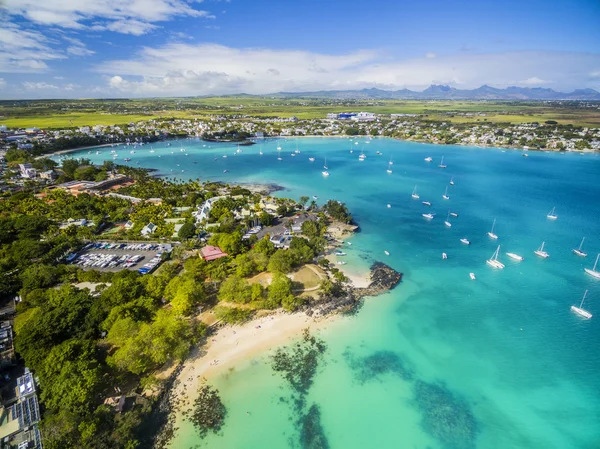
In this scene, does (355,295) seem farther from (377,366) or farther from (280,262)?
(280,262)

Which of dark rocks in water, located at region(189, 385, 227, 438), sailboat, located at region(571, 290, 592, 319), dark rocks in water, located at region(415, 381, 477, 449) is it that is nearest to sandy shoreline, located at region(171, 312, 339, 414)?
dark rocks in water, located at region(189, 385, 227, 438)

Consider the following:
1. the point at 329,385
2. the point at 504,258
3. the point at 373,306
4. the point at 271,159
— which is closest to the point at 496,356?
the point at 373,306

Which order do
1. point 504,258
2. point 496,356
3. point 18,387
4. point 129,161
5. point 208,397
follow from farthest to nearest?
1. point 129,161
2. point 504,258
3. point 496,356
4. point 208,397
5. point 18,387

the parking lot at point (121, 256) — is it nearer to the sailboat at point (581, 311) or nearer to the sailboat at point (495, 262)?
the sailboat at point (495, 262)

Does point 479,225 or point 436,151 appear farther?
point 436,151

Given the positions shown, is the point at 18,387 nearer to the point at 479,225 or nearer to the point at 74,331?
the point at 74,331

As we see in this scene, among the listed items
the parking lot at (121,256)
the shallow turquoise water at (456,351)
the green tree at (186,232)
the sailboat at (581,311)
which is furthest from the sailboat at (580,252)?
the parking lot at (121,256)

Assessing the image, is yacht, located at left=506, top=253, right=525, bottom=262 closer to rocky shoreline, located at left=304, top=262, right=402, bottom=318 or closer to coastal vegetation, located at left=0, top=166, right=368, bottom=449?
rocky shoreline, located at left=304, top=262, right=402, bottom=318

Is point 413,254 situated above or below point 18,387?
below
